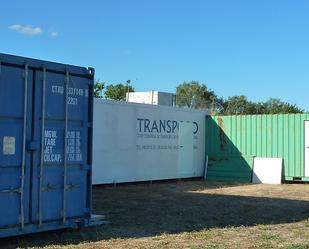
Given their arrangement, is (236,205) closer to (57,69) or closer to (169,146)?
(57,69)

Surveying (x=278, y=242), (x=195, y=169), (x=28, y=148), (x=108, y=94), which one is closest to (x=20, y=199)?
(x=28, y=148)

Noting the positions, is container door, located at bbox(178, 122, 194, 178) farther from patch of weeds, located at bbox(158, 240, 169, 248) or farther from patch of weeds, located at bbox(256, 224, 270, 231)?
patch of weeds, located at bbox(158, 240, 169, 248)

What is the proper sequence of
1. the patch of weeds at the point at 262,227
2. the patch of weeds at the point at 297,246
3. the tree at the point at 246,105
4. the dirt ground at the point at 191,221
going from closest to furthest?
the patch of weeds at the point at 297,246
the dirt ground at the point at 191,221
the patch of weeds at the point at 262,227
the tree at the point at 246,105

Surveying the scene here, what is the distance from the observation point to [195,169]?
21.7 metres

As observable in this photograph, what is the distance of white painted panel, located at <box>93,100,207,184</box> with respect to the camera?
57.8ft

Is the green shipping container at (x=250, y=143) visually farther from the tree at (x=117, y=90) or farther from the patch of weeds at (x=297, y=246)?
the tree at (x=117, y=90)

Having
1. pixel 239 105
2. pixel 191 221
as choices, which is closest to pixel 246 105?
pixel 239 105

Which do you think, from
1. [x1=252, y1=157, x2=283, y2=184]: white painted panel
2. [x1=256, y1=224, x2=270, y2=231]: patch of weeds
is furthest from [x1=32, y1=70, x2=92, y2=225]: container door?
[x1=252, y1=157, x2=283, y2=184]: white painted panel

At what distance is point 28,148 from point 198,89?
253ft

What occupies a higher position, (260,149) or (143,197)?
(260,149)

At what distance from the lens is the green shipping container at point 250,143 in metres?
19.9

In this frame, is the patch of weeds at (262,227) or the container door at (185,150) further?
the container door at (185,150)

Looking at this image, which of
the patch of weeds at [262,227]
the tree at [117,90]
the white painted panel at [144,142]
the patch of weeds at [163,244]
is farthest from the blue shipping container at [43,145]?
the tree at [117,90]

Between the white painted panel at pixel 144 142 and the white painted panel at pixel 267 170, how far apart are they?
7.70 ft
